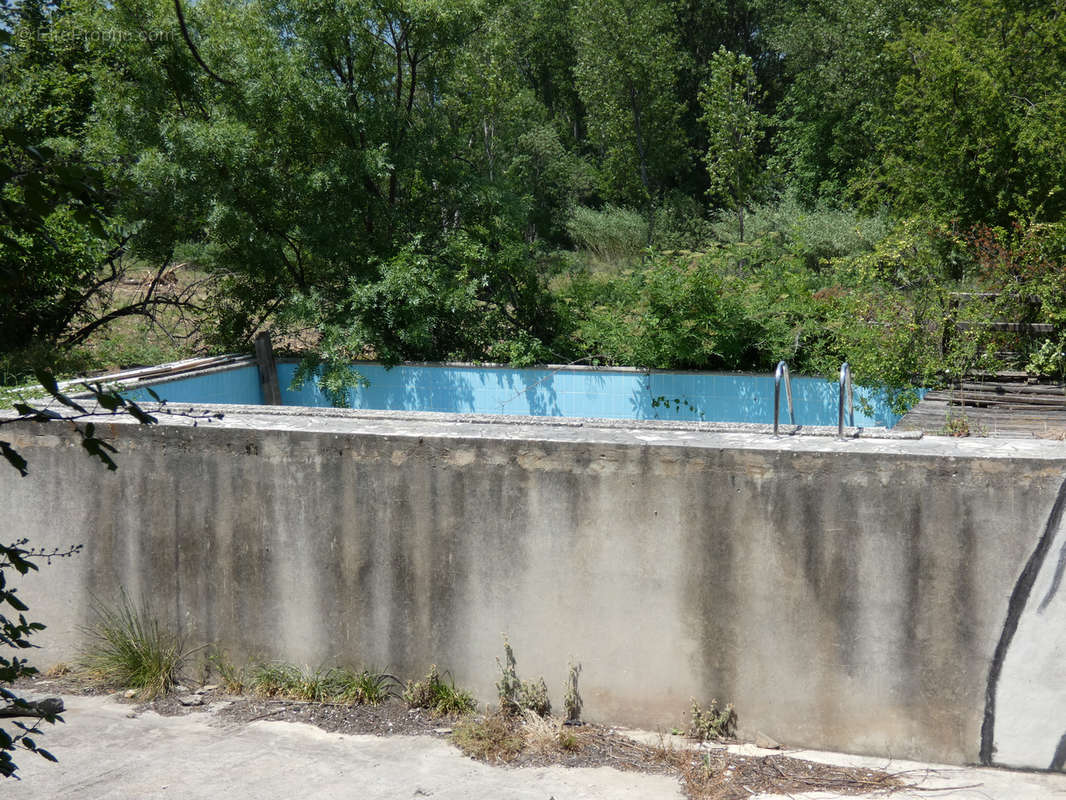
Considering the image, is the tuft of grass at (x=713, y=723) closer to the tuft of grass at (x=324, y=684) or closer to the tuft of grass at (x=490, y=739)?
the tuft of grass at (x=490, y=739)

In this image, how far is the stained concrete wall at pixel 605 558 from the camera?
4574 millimetres

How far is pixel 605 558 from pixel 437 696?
1235 mm

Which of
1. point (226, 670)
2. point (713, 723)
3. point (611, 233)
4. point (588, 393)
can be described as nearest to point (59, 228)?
point (588, 393)

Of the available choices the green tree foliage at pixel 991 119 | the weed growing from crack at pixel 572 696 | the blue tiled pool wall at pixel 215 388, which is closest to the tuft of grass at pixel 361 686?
the weed growing from crack at pixel 572 696

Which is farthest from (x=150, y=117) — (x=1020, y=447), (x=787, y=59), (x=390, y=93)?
(x=787, y=59)

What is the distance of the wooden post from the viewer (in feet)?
33.9

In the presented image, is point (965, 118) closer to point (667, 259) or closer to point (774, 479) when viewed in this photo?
point (667, 259)

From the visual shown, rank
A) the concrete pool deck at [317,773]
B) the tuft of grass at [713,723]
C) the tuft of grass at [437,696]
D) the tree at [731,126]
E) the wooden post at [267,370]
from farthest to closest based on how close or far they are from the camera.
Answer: the tree at [731,126] < the wooden post at [267,370] < the tuft of grass at [437,696] < the tuft of grass at [713,723] < the concrete pool deck at [317,773]

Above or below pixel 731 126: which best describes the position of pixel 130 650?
below

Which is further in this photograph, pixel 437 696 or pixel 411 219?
pixel 411 219

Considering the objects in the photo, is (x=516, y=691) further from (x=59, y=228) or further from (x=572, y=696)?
(x=59, y=228)

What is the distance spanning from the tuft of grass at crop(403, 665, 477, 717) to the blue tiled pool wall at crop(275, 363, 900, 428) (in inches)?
180

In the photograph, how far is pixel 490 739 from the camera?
190 inches

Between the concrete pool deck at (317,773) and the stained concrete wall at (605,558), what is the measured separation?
0.78 feet
